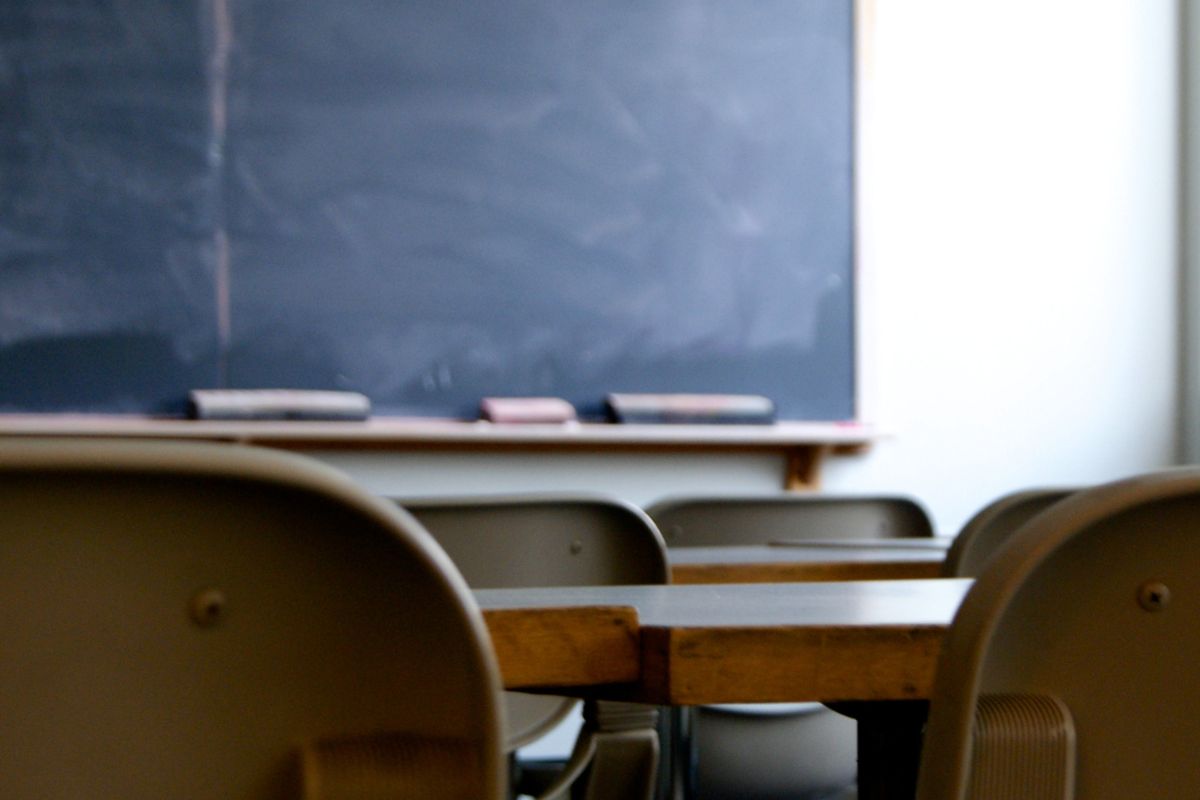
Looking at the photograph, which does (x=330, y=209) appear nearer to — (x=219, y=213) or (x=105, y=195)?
(x=219, y=213)

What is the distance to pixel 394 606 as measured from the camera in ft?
2.03

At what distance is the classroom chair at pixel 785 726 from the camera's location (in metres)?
2.46

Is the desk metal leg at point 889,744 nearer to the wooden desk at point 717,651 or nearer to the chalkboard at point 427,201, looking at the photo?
the wooden desk at point 717,651

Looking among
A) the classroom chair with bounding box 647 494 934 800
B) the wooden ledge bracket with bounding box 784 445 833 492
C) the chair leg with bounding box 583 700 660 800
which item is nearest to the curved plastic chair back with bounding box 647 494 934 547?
the classroom chair with bounding box 647 494 934 800

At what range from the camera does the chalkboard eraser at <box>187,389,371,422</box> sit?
3514 millimetres

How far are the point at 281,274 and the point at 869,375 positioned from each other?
1.75 metres

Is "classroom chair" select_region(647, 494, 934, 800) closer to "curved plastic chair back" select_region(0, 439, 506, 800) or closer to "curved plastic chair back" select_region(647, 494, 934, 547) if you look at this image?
"curved plastic chair back" select_region(647, 494, 934, 547)

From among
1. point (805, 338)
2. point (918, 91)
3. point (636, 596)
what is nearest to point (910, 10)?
point (918, 91)

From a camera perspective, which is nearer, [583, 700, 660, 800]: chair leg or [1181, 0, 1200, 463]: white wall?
[583, 700, 660, 800]: chair leg

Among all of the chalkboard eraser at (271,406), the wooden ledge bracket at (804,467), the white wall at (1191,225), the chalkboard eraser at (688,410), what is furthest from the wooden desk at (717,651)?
the white wall at (1191,225)

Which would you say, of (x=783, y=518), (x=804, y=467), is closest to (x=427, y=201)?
(x=804, y=467)

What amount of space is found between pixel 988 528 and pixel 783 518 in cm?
→ 81

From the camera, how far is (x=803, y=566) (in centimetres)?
161

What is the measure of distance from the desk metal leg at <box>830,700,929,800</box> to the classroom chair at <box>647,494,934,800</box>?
4.71 feet
